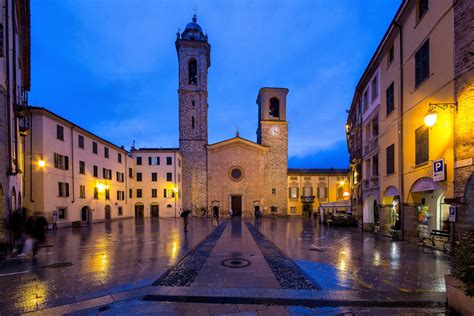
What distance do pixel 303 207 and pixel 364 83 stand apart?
1108 inches

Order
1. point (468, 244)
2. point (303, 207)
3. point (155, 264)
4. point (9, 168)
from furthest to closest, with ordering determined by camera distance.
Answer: point (303, 207) → point (9, 168) → point (155, 264) → point (468, 244)

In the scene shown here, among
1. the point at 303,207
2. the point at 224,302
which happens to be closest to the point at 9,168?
the point at 224,302

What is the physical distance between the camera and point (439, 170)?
9711 millimetres

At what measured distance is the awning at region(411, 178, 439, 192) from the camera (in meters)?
10.7

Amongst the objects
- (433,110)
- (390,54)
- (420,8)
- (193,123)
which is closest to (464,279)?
(433,110)

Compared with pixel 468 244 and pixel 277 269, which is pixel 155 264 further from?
pixel 468 244

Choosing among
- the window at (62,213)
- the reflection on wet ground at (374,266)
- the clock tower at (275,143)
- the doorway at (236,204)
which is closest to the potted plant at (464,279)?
the reflection on wet ground at (374,266)

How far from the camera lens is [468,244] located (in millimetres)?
4172

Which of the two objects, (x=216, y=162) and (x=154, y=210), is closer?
(x=154, y=210)

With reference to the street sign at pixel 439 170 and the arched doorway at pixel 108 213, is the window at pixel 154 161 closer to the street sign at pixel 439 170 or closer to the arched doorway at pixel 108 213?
the arched doorway at pixel 108 213

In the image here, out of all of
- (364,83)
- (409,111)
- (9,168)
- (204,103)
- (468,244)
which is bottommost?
(468,244)

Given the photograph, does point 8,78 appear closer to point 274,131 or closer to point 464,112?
point 464,112

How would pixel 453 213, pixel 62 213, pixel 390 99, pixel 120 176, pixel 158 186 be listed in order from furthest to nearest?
pixel 158 186 → pixel 120 176 → pixel 62 213 → pixel 390 99 → pixel 453 213

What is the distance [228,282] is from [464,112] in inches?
347
